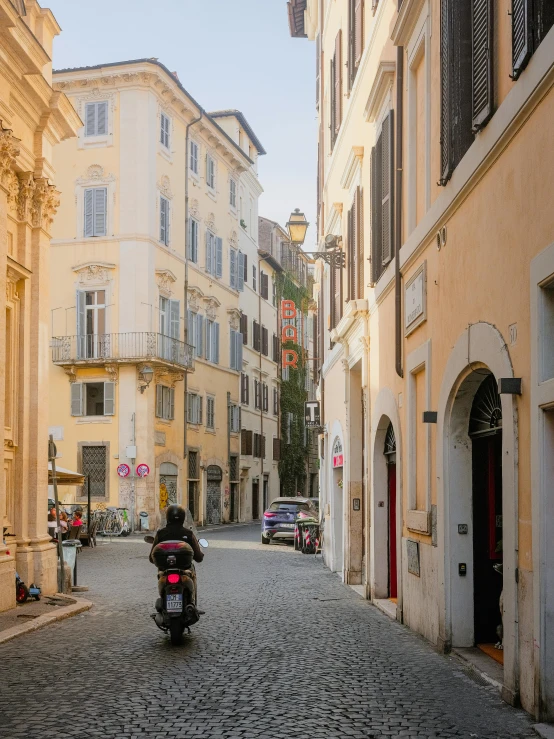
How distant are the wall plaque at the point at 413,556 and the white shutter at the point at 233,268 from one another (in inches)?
1615

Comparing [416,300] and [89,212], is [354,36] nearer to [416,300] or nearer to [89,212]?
[416,300]

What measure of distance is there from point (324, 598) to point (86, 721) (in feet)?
30.7

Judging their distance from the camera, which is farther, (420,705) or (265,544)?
(265,544)

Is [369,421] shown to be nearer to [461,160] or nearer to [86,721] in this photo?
[461,160]

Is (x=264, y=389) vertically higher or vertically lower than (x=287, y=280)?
lower

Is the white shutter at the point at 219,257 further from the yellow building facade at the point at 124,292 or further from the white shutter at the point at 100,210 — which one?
the white shutter at the point at 100,210

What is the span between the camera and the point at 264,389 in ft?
201

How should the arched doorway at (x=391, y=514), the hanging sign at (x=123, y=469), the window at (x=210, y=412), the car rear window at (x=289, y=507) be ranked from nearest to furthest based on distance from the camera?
1. the arched doorway at (x=391, y=514)
2. the car rear window at (x=289, y=507)
3. the hanging sign at (x=123, y=469)
4. the window at (x=210, y=412)

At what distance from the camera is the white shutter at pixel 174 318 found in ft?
143

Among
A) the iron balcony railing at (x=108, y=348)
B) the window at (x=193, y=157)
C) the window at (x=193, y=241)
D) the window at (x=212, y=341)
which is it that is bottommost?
the iron balcony railing at (x=108, y=348)

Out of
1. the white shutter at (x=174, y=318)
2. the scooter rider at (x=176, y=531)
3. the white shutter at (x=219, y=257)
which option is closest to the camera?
the scooter rider at (x=176, y=531)

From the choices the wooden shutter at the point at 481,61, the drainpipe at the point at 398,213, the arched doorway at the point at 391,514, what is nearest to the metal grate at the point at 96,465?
the arched doorway at the point at 391,514

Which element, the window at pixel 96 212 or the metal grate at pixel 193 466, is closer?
Result: the window at pixel 96 212

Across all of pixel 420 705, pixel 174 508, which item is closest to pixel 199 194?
pixel 174 508
